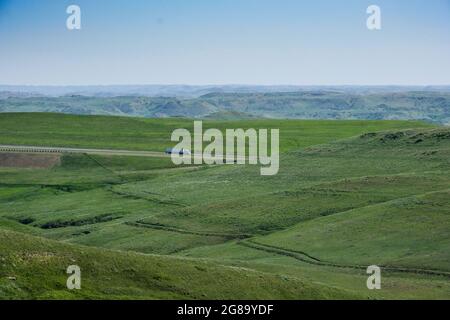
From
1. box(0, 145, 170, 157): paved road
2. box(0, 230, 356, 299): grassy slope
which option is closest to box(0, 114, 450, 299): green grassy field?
box(0, 230, 356, 299): grassy slope

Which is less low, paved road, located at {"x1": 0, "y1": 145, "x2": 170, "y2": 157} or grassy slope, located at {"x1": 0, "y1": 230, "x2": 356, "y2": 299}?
grassy slope, located at {"x1": 0, "y1": 230, "x2": 356, "y2": 299}

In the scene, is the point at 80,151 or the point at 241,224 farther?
the point at 80,151

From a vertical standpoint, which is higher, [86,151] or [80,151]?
[80,151]

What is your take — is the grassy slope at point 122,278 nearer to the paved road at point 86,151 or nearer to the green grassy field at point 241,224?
the green grassy field at point 241,224

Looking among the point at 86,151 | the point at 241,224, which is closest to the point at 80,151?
the point at 86,151

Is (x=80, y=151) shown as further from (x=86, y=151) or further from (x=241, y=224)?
(x=241, y=224)

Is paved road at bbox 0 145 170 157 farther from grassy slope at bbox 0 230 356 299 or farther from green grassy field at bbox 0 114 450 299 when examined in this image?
grassy slope at bbox 0 230 356 299

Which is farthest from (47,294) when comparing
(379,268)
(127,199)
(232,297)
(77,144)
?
(77,144)
